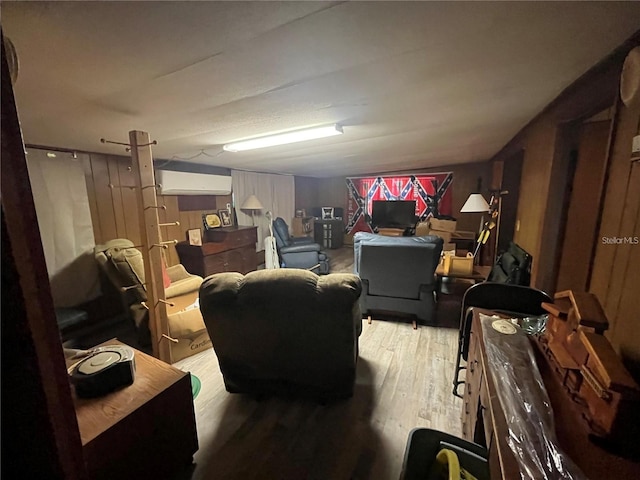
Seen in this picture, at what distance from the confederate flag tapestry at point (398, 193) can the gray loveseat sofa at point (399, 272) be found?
3672 millimetres

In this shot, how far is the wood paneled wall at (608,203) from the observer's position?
38.9 inches

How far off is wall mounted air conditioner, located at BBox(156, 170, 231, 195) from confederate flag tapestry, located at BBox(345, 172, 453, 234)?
3.43 m

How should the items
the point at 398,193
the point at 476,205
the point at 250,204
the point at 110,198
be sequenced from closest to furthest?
the point at 110,198
the point at 476,205
the point at 250,204
the point at 398,193

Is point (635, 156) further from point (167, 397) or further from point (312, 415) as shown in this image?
point (167, 397)

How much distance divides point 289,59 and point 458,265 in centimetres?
286

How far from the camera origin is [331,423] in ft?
5.30

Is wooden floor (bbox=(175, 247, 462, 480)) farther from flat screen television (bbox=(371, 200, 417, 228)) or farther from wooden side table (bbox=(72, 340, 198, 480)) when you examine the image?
flat screen television (bbox=(371, 200, 417, 228))

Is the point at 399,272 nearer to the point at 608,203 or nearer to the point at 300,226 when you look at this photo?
the point at 608,203

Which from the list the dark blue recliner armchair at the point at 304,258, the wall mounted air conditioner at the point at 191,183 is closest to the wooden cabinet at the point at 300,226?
the dark blue recliner armchair at the point at 304,258

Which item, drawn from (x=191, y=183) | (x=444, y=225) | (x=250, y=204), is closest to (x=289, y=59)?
(x=191, y=183)

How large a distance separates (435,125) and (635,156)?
1452 millimetres

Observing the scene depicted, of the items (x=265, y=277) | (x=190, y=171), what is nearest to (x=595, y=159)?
(x=265, y=277)

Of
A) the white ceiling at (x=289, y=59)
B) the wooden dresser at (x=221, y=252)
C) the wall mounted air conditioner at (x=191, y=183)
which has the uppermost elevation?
the white ceiling at (x=289, y=59)

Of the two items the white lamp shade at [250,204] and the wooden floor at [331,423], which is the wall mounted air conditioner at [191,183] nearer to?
the white lamp shade at [250,204]
